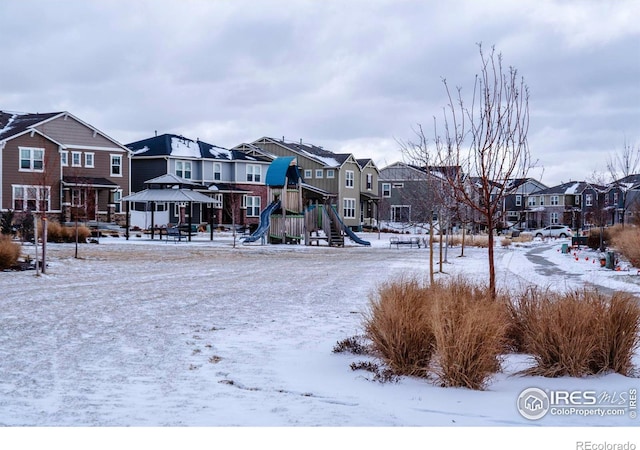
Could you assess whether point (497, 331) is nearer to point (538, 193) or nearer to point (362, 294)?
point (362, 294)

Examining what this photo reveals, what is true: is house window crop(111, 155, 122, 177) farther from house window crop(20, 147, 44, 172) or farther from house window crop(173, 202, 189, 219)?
house window crop(20, 147, 44, 172)

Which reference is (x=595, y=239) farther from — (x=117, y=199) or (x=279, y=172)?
(x=117, y=199)

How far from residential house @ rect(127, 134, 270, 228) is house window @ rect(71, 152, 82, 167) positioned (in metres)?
6.07

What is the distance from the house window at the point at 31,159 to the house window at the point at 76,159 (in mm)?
3485

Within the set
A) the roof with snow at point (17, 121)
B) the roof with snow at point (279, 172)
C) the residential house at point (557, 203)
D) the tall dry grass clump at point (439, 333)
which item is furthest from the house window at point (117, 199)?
the residential house at point (557, 203)

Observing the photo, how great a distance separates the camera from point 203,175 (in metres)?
57.3

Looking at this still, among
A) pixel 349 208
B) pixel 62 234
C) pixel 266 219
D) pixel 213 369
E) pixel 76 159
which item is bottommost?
pixel 213 369

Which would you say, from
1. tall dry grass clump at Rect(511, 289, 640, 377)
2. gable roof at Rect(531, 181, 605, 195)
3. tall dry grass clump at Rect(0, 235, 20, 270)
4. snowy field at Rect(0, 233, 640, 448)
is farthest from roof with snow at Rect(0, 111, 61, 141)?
gable roof at Rect(531, 181, 605, 195)

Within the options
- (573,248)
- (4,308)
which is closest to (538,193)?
(573,248)

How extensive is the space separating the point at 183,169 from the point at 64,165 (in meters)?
10.2

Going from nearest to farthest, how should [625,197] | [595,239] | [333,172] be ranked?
[625,197], [595,239], [333,172]

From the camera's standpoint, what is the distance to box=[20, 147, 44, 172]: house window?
148 feet

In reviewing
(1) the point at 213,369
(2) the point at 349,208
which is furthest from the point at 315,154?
(1) the point at 213,369

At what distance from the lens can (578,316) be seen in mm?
6945
